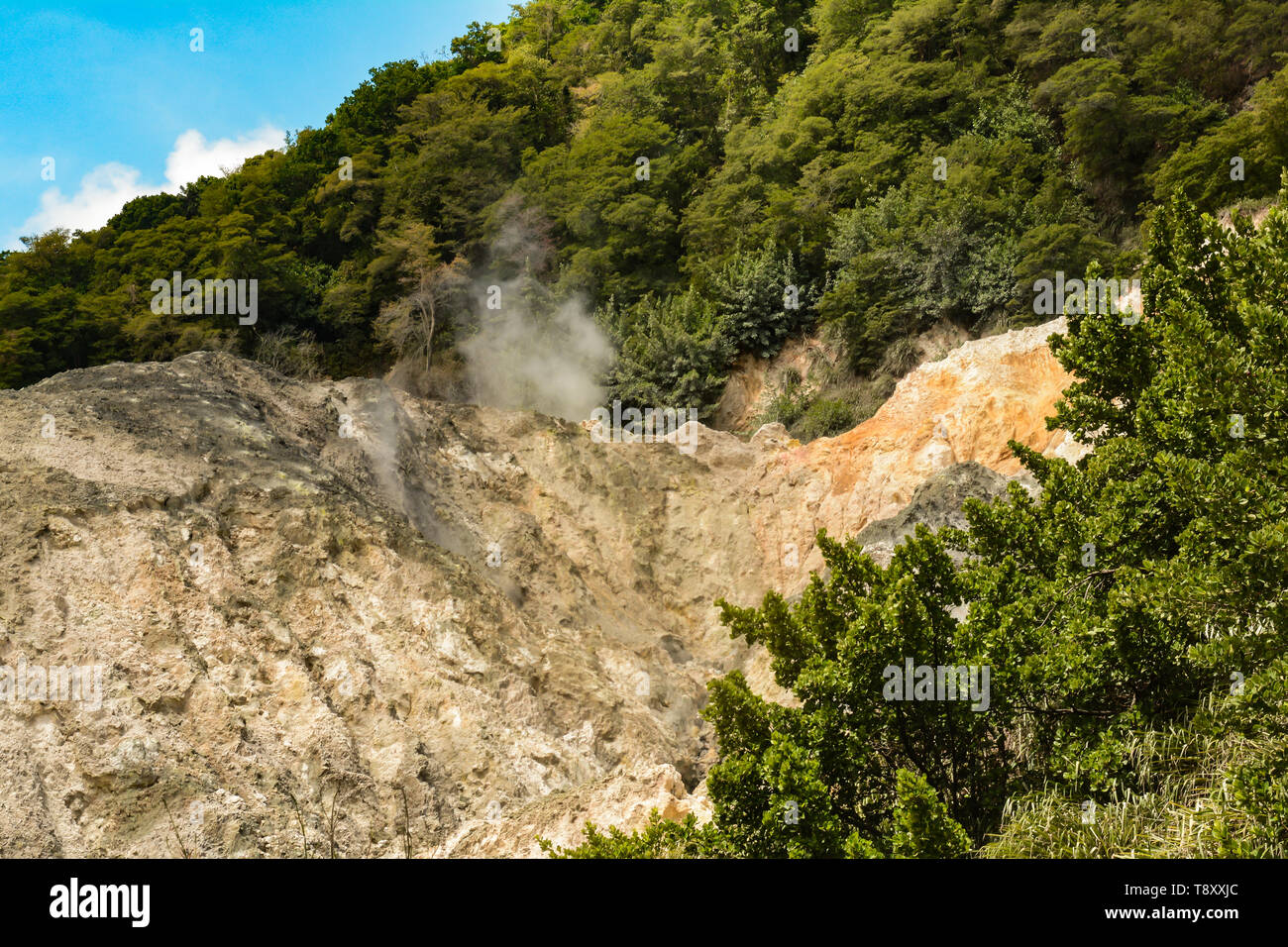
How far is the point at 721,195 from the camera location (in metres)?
33.5

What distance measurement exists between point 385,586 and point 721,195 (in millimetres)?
21609

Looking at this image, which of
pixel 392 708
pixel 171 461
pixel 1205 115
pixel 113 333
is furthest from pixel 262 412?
pixel 1205 115

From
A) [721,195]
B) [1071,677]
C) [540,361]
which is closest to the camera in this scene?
[1071,677]

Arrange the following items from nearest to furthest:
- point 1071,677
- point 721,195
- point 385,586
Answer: point 1071,677 < point 385,586 < point 721,195

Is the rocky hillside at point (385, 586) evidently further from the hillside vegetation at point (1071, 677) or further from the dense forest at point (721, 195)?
the dense forest at point (721, 195)

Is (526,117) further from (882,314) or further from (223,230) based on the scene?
(882,314)

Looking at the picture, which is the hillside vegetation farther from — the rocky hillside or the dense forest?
the dense forest

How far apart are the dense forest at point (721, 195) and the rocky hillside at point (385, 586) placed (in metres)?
6.45

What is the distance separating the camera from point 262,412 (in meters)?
18.4

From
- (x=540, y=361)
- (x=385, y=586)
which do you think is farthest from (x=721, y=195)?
(x=385, y=586)

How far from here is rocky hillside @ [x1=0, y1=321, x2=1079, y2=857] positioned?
1148 cm

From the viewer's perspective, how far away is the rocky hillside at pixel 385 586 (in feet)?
37.7

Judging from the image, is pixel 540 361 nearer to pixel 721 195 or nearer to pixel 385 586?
pixel 721 195

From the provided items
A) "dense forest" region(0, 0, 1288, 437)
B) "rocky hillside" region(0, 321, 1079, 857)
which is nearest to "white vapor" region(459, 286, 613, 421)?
"dense forest" region(0, 0, 1288, 437)
